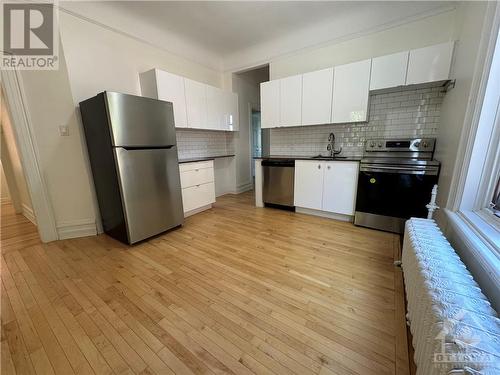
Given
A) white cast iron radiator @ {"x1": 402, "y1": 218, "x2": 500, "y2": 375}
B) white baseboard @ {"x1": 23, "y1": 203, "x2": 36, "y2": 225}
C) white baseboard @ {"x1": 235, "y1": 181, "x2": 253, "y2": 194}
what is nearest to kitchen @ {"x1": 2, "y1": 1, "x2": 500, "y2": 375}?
white cast iron radiator @ {"x1": 402, "y1": 218, "x2": 500, "y2": 375}

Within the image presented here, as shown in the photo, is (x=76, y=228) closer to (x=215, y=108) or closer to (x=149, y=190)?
(x=149, y=190)

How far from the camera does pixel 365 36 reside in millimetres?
2689

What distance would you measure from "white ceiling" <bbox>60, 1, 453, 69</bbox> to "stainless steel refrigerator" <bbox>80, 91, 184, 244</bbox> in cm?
125

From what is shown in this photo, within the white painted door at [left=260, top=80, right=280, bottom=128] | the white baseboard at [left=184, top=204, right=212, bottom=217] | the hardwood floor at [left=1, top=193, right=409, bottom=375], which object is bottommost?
the hardwood floor at [left=1, top=193, right=409, bottom=375]

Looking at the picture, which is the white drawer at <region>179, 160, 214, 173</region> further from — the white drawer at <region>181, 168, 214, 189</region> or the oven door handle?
the oven door handle

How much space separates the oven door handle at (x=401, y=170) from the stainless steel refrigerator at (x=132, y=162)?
237cm

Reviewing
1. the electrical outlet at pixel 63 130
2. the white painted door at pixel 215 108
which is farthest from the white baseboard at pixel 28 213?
the white painted door at pixel 215 108

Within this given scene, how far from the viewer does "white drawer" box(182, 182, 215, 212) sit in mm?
3007

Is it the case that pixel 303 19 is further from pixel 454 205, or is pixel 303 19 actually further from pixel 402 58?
pixel 454 205

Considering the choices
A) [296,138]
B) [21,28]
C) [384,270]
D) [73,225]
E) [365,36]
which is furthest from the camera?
[296,138]

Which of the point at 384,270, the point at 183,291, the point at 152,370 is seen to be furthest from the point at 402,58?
the point at 152,370

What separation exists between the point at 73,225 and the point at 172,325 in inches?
84.0

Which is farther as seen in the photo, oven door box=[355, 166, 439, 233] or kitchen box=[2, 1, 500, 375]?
oven door box=[355, 166, 439, 233]

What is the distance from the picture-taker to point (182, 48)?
329 centimetres
